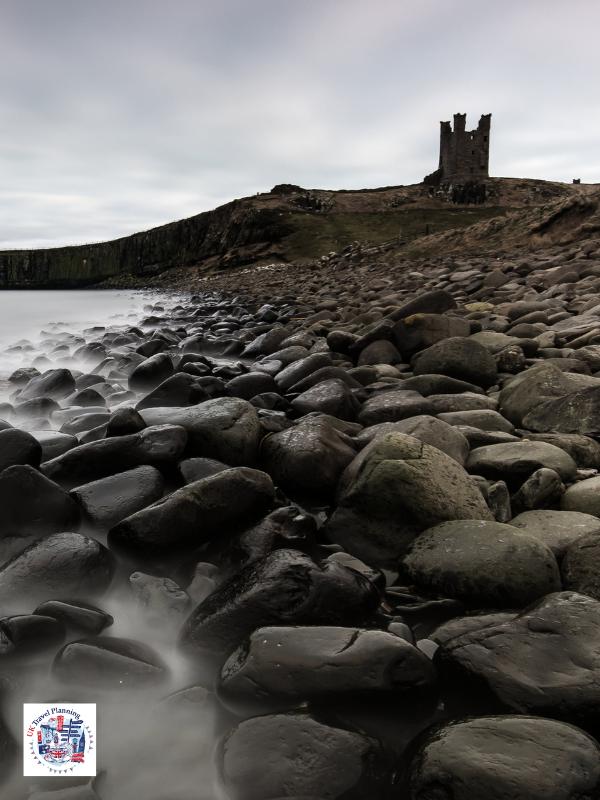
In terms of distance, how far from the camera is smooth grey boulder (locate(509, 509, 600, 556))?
87.0 inches

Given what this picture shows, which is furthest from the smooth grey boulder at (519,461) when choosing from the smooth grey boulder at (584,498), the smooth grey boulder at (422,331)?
the smooth grey boulder at (422,331)

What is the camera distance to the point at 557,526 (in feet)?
7.64

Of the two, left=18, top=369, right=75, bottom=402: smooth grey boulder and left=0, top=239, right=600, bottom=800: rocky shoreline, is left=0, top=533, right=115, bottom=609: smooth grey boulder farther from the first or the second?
left=18, top=369, right=75, bottom=402: smooth grey boulder

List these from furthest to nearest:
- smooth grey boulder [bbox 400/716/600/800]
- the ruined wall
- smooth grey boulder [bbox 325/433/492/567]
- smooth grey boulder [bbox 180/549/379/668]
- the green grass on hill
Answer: the ruined wall
the green grass on hill
smooth grey boulder [bbox 325/433/492/567]
smooth grey boulder [bbox 180/549/379/668]
smooth grey boulder [bbox 400/716/600/800]

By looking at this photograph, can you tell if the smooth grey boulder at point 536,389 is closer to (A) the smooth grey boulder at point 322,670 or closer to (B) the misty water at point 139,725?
(A) the smooth grey boulder at point 322,670

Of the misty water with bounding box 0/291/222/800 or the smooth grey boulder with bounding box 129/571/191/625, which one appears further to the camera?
the smooth grey boulder with bounding box 129/571/191/625

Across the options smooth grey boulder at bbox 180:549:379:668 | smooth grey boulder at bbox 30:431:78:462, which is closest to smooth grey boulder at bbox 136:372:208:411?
smooth grey boulder at bbox 30:431:78:462

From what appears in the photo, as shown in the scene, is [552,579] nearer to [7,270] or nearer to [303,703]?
[303,703]

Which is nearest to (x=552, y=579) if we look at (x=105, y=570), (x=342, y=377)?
(x=105, y=570)

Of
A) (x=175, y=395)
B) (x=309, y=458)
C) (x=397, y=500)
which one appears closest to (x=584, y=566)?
(x=397, y=500)

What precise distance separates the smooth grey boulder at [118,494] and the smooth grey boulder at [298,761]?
143 cm

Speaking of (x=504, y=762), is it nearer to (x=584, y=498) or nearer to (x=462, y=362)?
(x=584, y=498)

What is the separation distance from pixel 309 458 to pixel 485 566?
3.84 ft

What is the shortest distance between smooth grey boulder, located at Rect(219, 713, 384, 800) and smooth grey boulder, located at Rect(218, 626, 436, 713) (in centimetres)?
10
